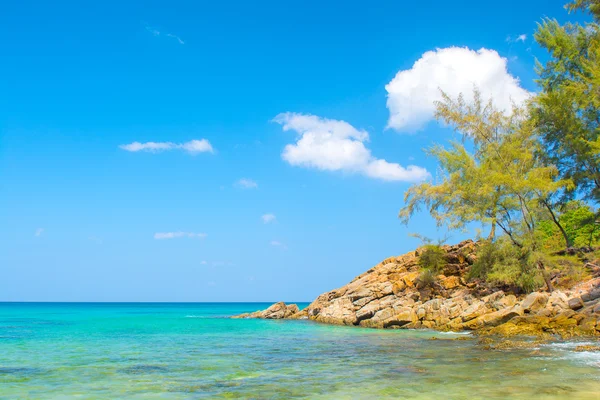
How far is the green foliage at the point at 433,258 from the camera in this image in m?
39.4

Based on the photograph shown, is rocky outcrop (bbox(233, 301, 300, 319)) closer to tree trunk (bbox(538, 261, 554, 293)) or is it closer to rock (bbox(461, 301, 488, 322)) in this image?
rock (bbox(461, 301, 488, 322))

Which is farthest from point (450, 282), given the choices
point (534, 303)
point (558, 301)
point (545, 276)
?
point (558, 301)

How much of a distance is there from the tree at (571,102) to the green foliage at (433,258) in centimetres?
1063

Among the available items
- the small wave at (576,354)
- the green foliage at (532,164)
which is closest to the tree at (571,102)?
the green foliage at (532,164)

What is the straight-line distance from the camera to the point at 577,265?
29625mm

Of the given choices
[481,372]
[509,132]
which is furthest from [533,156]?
[481,372]

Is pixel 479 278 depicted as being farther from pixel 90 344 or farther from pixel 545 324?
pixel 90 344

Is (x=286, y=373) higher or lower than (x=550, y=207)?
lower

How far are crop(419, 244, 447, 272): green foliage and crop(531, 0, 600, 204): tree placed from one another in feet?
34.9

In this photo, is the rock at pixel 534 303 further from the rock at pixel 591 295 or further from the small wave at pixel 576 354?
the small wave at pixel 576 354

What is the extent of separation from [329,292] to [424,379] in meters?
36.7

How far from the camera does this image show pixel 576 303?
24219 mm

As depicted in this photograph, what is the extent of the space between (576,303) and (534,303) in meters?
2.30

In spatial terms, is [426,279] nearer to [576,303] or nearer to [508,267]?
[508,267]
